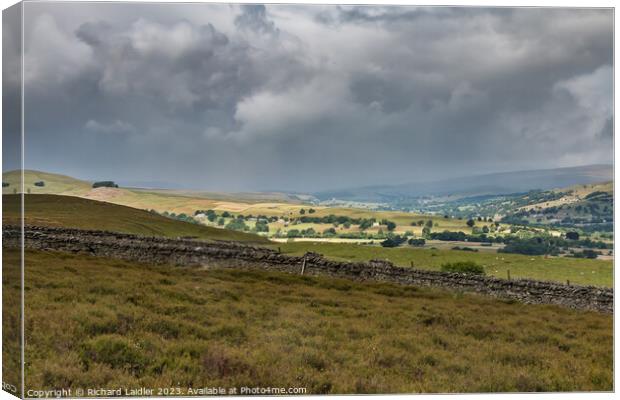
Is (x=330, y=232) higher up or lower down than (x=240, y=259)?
higher up

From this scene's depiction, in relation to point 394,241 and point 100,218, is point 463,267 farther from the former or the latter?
point 100,218

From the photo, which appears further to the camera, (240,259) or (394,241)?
(394,241)


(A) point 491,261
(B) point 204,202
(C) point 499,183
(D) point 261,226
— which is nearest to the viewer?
(B) point 204,202

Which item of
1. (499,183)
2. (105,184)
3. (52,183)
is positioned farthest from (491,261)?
(52,183)

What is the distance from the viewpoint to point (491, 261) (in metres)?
11.1

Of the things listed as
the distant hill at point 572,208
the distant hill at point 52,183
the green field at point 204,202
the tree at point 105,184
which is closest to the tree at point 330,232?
the green field at point 204,202

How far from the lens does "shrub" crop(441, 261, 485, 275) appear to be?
1095cm

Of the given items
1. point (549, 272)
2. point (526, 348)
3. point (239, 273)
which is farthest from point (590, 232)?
point (239, 273)

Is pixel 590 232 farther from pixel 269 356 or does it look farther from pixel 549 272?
pixel 269 356

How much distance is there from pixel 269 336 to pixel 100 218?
3.46 meters

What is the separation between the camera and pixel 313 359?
33.4ft

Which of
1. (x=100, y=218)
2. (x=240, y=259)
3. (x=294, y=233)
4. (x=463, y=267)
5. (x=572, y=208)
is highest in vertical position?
(x=572, y=208)

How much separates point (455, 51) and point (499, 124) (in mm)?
1481

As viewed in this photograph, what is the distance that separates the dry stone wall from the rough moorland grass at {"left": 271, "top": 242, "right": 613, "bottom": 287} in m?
0.15
